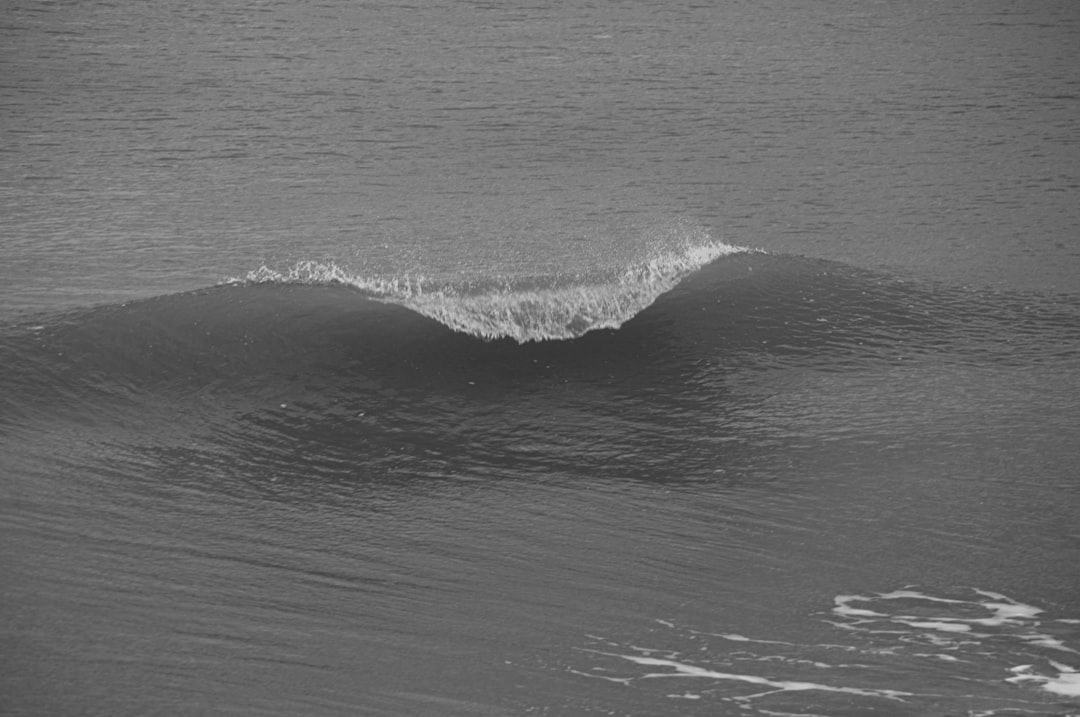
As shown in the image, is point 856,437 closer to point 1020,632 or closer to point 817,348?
point 817,348

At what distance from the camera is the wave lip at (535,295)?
1221cm

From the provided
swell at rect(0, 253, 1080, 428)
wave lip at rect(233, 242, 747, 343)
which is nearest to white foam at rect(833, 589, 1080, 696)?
swell at rect(0, 253, 1080, 428)

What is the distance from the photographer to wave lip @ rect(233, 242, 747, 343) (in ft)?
40.1

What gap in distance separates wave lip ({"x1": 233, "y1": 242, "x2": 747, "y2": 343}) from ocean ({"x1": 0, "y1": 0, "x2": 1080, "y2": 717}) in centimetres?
7

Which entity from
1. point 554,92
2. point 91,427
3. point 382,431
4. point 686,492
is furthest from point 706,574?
point 554,92

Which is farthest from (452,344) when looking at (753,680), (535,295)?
(753,680)

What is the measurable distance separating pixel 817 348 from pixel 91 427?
21.3ft

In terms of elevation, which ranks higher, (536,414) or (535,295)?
(535,295)

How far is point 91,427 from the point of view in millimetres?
10273

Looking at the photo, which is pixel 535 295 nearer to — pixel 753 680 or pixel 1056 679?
pixel 753 680

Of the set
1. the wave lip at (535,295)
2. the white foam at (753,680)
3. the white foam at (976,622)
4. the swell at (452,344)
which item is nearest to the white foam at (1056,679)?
the white foam at (976,622)

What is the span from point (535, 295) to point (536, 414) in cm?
257

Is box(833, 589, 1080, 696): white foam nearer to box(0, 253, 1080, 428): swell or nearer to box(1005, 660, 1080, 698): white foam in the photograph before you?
box(1005, 660, 1080, 698): white foam

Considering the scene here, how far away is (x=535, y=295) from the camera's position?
1303cm
